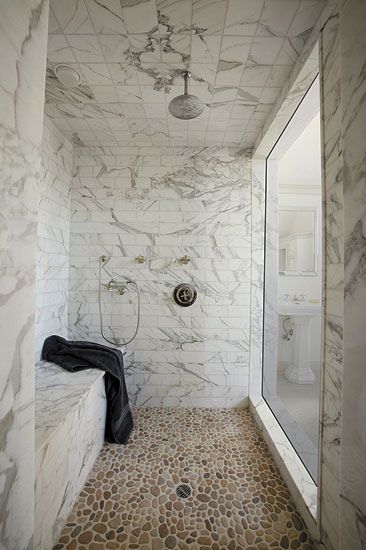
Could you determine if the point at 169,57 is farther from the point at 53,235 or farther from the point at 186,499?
the point at 186,499

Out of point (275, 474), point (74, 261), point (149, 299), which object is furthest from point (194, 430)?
point (74, 261)

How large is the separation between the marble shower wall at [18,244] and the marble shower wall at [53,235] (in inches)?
49.3

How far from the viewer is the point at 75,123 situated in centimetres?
205

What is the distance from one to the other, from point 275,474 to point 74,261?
2.33m

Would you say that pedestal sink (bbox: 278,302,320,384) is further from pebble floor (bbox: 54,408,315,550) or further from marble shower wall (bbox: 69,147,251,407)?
pebble floor (bbox: 54,408,315,550)

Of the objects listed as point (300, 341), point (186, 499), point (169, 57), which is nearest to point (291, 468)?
point (186, 499)

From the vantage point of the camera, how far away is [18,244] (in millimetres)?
727

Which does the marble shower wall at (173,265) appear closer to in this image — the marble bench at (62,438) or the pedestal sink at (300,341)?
the marble bench at (62,438)

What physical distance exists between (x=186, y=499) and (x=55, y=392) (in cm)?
99

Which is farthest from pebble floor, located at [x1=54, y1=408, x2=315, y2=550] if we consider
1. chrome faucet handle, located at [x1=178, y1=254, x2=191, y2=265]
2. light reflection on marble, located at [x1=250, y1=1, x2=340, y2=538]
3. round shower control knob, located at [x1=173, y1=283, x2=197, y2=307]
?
chrome faucet handle, located at [x1=178, y1=254, x2=191, y2=265]

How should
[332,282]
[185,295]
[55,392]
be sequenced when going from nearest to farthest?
[332,282] → [55,392] → [185,295]

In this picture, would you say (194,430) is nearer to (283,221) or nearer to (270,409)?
(270,409)

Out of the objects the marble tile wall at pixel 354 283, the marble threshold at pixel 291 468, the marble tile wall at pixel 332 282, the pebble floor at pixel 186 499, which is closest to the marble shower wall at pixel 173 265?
the marble threshold at pixel 291 468

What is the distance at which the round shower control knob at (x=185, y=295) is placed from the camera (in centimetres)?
233
